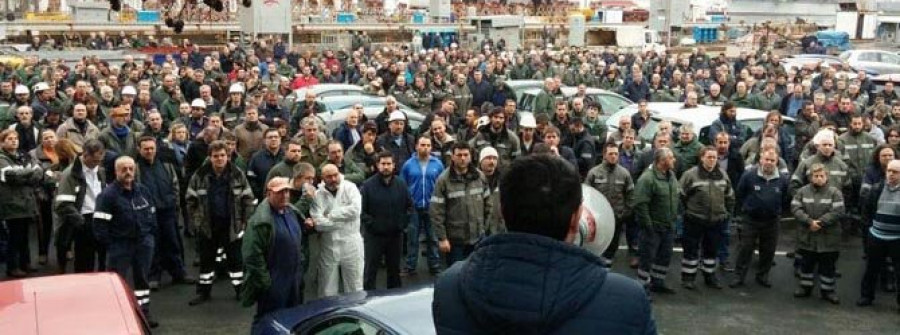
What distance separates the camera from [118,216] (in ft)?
25.0

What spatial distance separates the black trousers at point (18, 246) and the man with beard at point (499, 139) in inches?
196

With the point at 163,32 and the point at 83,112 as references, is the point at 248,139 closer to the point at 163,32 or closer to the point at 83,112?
the point at 83,112

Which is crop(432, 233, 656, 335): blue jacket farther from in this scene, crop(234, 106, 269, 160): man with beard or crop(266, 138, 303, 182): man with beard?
crop(234, 106, 269, 160): man with beard

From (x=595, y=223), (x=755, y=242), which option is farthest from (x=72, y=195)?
(x=755, y=242)

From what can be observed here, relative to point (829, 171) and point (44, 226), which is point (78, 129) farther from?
point (829, 171)

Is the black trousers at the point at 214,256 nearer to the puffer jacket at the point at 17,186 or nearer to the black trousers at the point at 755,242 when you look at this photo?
the puffer jacket at the point at 17,186

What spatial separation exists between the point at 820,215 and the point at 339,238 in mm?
4800

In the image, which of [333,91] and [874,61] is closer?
[333,91]

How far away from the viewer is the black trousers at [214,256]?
28.1 feet

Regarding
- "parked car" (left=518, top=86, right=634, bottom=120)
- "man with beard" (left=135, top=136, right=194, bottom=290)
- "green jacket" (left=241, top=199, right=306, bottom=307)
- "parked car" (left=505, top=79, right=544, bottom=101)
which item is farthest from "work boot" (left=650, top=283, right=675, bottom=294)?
"parked car" (left=505, top=79, right=544, bottom=101)

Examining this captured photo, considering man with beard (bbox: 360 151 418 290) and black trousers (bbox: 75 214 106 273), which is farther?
man with beard (bbox: 360 151 418 290)

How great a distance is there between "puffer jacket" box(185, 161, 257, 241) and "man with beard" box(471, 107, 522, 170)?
10.2 feet

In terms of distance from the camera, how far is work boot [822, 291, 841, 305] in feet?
29.6

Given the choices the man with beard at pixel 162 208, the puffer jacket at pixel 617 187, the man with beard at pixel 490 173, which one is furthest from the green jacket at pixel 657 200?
the man with beard at pixel 162 208
